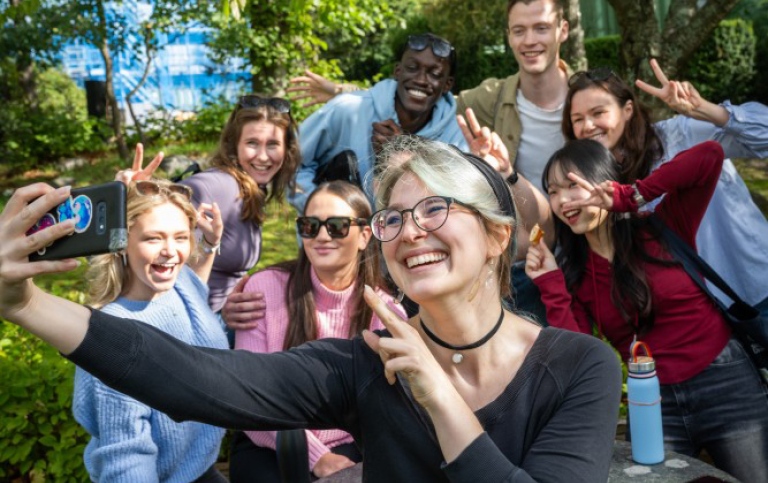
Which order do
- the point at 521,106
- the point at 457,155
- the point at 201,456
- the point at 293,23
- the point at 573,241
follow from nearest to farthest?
the point at 457,155, the point at 201,456, the point at 573,241, the point at 521,106, the point at 293,23

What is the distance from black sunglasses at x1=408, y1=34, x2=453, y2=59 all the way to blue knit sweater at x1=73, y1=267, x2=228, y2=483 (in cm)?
177

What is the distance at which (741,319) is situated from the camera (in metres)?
3.20

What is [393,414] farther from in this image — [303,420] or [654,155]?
[654,155]

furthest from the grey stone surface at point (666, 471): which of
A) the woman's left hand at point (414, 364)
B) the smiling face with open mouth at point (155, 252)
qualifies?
the smiling face with open mouth at point (155, 252)

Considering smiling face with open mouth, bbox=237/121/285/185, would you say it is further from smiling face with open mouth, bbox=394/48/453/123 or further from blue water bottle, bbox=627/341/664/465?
blue water bottle, bbox=627/341/664/465

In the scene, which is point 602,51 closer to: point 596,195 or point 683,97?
point 683,97

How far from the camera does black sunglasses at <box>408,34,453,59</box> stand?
4.27 meters

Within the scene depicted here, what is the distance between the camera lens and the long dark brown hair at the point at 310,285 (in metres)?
3.45

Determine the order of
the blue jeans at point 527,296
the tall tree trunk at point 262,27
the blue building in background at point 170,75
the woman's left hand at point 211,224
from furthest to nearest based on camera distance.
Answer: the blue building in background at point 170,75
the tall tree trunk at point 262,27
the woman's left hand at point 211,224
the blue jeans at point 527,296

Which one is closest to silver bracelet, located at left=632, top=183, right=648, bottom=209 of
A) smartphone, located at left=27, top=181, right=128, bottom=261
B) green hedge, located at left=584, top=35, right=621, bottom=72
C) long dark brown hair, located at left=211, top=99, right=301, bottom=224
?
long dark brown hair, located at left=211, top=99, right=301, bottom=224

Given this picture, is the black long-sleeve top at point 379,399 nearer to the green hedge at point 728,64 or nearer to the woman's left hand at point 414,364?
the woman's left hand at point 414,364

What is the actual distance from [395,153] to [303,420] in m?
0.73

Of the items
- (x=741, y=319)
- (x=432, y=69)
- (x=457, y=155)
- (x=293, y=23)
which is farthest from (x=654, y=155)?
(x=293, y=23)

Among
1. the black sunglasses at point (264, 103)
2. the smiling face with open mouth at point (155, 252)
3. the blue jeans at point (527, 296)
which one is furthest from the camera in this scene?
the black sunglasses at point (264, 103)
